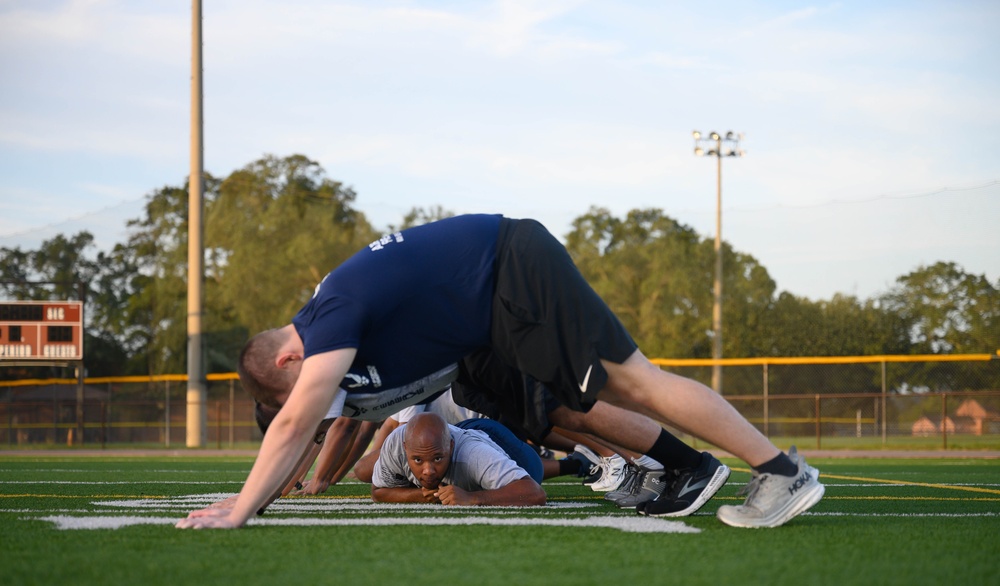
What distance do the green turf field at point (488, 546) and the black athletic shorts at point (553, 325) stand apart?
51 cm

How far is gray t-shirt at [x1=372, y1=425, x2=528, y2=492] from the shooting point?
5.05m

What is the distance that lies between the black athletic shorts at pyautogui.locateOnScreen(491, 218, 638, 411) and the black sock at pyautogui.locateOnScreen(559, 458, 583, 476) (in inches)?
132

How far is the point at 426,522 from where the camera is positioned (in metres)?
4.02

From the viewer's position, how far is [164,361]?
136 feet

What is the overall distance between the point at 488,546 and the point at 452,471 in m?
1.95

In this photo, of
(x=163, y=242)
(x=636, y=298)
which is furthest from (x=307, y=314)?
(x=163, y=242)

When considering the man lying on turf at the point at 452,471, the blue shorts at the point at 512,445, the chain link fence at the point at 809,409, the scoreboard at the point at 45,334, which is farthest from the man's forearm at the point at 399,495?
the scoreboard at the point at 45,334

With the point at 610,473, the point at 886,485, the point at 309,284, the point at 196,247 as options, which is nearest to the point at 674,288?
the point at 309,284

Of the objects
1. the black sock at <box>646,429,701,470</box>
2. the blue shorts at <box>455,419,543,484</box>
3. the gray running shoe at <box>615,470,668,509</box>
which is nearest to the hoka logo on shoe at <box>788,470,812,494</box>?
the black sock at <box>646,429,701,470</box>

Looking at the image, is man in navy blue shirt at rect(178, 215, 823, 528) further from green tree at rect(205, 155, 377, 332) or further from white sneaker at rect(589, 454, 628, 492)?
green tree at rect(205, 155, 377, 332)

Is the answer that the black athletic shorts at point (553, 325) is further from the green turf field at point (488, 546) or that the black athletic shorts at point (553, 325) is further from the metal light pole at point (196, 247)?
the metal light pole at point (196, 247)

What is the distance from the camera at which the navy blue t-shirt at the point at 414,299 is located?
3590 mm

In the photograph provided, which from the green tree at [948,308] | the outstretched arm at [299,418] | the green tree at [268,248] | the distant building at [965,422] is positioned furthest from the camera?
the green tree at [268,248]

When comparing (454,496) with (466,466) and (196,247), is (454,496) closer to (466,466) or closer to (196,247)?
(466,466)
